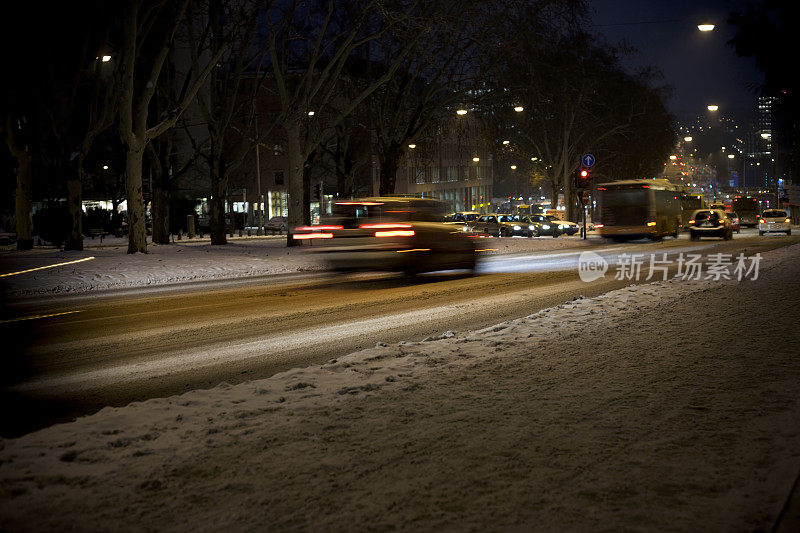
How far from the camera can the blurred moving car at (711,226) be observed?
4106cm

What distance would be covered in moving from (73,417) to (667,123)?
235ft

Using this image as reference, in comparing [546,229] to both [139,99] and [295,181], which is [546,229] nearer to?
[295,181]

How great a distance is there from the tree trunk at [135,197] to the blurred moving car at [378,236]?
7.94 m

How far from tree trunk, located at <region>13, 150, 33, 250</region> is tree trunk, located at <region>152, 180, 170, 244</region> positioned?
5440 mm

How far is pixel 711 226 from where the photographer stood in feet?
135

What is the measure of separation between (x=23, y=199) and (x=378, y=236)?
62.1 feet

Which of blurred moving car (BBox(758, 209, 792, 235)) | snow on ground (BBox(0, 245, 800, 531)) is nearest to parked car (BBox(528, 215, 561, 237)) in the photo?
blurred moving car (BBox(758, 209, 792, 235))

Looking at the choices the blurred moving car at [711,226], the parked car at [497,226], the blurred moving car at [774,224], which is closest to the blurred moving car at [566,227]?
the parked car at [497,226]

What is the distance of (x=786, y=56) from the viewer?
15398 mm

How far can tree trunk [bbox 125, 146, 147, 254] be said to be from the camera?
23.6 meters

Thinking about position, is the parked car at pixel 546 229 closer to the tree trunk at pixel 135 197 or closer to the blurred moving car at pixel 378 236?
the tree trunk at pixel 135 197

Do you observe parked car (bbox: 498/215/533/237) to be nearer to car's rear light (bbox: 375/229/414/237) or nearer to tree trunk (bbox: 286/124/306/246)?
tree trunk (bbox: 286/124/306/246)

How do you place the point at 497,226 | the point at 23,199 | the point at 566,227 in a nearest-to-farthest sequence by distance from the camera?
1. the point at 23,199
2. the point at 497,226
3. the point at 566,227

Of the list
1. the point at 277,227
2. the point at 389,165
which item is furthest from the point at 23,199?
the point at 277,227
